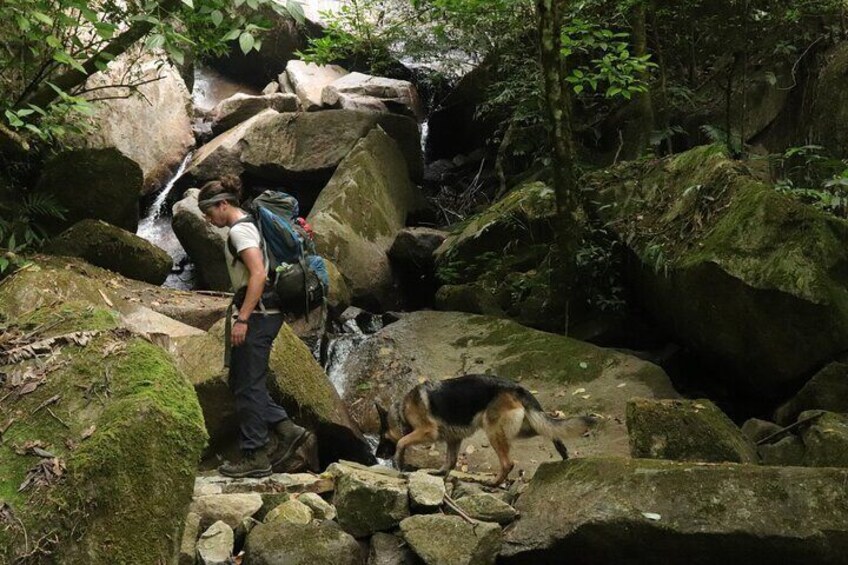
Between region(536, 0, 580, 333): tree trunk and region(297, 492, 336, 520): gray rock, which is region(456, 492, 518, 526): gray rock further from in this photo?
region(536, 0, 580, 333): tree trunk

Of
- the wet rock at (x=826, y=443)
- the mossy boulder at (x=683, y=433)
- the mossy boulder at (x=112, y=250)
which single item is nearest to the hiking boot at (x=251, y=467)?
the mossy boulder at (x=683, y=433)

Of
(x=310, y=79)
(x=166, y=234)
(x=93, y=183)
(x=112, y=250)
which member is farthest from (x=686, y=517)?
(x=310, y=79)

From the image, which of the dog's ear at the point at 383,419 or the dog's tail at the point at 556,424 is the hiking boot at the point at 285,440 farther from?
the dog's tail at the point at 556,424

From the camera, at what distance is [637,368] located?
24.6ft

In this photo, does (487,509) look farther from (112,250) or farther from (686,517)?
(112,250)

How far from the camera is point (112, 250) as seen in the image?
962cm

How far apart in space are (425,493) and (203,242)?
7764 mm

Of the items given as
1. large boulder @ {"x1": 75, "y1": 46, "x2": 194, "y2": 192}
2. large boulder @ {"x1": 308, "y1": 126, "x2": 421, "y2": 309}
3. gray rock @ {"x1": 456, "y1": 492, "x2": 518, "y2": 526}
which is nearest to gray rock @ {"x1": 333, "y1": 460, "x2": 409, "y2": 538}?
gray rock @ {"x1": 456, "y1": 492, "x2": 518, "y2": 526}

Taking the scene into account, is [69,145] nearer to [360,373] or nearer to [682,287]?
[360,373]

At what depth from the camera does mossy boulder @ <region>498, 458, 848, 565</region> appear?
144 inches

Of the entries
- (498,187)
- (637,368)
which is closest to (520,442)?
(637,368)

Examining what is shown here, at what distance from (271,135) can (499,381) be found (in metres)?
8.85

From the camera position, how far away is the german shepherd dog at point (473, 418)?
5.88 metres

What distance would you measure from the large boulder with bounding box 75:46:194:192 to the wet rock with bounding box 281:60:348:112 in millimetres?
2571
